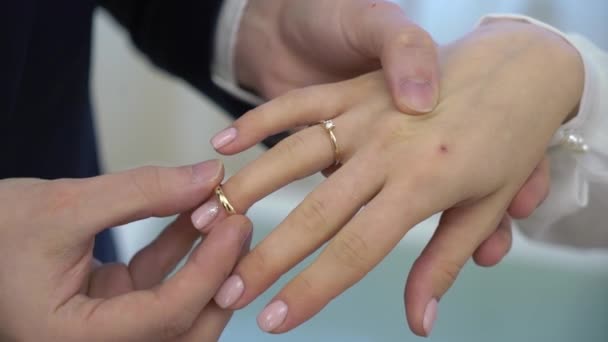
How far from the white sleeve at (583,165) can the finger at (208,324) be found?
345 mm

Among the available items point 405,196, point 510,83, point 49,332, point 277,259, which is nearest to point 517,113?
point 510,83

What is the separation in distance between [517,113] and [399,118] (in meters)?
0.10

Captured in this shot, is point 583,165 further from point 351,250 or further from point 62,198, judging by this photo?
point 62,198

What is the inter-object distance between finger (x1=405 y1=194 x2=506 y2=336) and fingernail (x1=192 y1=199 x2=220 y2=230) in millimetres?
174

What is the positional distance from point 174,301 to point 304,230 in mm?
116

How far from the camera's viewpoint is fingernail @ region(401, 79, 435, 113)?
1.75ft

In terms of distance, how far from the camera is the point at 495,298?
1217mm

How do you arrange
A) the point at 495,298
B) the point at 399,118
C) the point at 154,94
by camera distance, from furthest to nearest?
1. the point at 154,94
2. the point at 495,298
3. the point at 399,118

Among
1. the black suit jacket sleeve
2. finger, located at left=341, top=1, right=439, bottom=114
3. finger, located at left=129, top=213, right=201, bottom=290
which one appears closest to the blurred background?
the black suit jacket sleeve

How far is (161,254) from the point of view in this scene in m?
0.60

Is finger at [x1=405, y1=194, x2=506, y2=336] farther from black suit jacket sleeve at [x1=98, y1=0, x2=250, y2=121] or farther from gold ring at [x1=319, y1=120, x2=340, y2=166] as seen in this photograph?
black suit jacket sleeve at [x1=98, y1=0, x2=250, y2=121]

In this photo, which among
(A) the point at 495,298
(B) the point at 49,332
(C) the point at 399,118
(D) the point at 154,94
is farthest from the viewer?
(D) the point at 154,94

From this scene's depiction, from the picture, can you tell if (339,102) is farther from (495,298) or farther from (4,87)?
(495,298)

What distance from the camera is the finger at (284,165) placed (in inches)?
20.8
